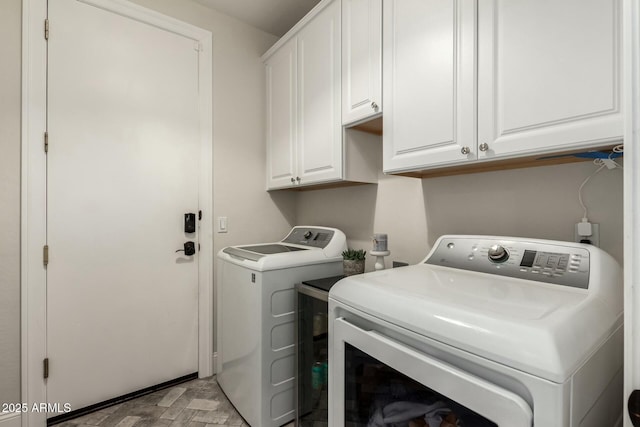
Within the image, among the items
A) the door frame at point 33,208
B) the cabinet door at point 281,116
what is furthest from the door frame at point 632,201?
the door frame at point 33,208

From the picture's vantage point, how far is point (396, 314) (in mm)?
794

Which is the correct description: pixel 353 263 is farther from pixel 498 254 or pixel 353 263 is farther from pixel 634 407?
pixel 634 407

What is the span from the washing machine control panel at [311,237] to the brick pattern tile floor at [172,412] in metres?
1.09

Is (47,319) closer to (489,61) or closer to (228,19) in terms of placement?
(228,19)

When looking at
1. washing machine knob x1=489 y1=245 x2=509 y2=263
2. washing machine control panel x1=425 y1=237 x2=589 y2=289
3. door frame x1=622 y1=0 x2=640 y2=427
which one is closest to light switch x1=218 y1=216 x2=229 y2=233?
washing machine control panel x1=425 y1=237 x2=589 y2=289

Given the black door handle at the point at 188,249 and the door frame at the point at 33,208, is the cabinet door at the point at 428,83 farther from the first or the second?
the door frame at the point at 33,208

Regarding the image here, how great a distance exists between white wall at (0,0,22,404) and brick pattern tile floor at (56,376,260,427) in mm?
451

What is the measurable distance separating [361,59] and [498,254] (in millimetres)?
1104

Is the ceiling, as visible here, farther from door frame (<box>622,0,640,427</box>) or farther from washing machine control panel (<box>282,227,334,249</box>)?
door frame (<box>622,0,640,427</box>)

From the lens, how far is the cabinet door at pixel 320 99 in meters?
1.65

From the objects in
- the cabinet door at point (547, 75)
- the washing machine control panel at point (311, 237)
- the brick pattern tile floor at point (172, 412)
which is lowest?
the brick pattern tile floor at point (172, 412)

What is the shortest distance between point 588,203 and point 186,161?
2177mm

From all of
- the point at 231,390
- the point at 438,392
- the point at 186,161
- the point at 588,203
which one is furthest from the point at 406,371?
the point at 186,161

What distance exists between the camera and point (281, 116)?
2158mm
